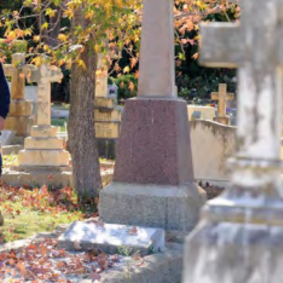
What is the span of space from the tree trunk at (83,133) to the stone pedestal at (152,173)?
9.89 feet

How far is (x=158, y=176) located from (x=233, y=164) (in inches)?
182

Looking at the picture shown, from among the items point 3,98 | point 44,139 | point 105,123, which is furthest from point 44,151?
point 3,98

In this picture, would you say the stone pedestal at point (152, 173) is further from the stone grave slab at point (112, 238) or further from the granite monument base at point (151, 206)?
the stone grave slab at point (112, 238)

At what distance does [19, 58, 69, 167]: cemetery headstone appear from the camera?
11.8 meters

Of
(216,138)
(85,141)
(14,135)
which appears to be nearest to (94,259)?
(85,141)

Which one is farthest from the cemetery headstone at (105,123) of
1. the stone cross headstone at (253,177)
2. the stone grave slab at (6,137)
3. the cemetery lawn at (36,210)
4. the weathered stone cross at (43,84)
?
the stone cross headstone at (253,177)

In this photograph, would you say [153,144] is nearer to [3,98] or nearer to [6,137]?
[3,98]

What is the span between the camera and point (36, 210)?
9180mm

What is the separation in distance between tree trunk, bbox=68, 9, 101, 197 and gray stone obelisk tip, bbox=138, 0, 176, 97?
289 cm

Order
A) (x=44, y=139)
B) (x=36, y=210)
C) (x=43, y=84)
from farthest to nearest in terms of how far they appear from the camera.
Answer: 1. (x=43, y=84)
2. (x=44, y=139)
3. (x=36, y=210)

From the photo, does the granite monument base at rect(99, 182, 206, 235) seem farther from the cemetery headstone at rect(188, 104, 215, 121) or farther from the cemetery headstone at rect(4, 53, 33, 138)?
the cemetery headstone at rect(188, 104, 215, 121)

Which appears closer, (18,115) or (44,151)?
(44,151)

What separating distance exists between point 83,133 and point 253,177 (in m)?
7.98

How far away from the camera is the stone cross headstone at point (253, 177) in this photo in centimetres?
237
